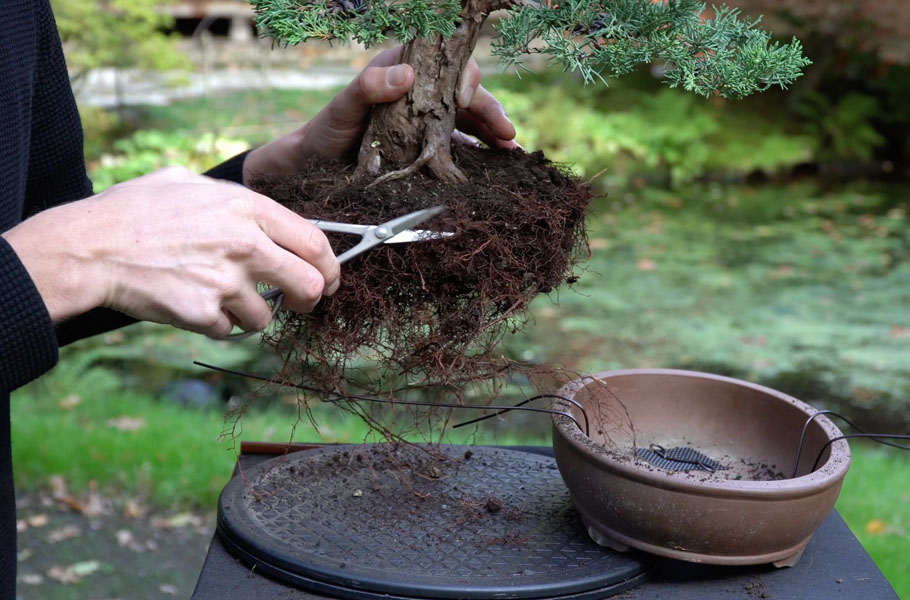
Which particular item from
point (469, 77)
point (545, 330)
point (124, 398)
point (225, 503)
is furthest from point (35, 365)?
point (545, 330)

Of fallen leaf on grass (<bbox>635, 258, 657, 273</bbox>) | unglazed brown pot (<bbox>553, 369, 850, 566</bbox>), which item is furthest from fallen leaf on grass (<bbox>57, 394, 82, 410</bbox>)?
fallen leaf on grass (<bbox>635, 258, 657, 273</bbox>)

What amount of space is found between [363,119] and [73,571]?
87.9 inches

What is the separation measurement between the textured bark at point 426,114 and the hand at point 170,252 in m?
0.35

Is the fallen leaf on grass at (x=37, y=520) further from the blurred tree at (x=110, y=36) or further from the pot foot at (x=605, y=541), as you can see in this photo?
the blurred tree at (x=110, y=36)

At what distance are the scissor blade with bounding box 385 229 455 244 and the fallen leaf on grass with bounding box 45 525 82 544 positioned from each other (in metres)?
2.52

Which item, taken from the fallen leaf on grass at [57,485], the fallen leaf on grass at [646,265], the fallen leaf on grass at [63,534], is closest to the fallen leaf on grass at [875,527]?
the fallen leaf on grass at [63,534]

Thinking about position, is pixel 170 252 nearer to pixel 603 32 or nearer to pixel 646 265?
pixel 603 32

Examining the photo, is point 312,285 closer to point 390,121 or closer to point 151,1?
point 390,121

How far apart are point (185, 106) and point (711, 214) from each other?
223 inches

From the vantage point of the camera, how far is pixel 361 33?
1397 mm

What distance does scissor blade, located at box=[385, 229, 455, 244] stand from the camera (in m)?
1.33

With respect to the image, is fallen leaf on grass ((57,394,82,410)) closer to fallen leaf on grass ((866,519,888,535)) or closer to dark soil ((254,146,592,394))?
dark soil ((254,146,592,394))

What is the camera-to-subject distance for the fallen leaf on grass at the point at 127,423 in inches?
150

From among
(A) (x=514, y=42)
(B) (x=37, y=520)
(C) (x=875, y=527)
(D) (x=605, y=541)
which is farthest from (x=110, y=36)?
(D) (x=605, y=541)
